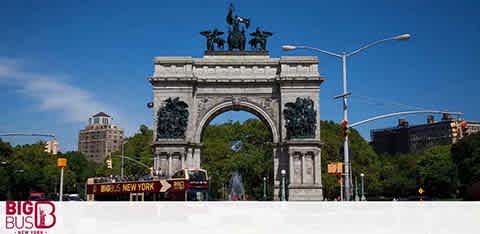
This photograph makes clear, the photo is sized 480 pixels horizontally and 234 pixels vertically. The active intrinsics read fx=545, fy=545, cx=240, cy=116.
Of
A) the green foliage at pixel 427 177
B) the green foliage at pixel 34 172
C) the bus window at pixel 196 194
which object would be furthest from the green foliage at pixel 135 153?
the bus window at pixel 196 194

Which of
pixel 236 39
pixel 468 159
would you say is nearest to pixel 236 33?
pixel 236 39

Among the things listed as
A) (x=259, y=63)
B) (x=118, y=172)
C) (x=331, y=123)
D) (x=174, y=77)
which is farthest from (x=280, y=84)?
(x=118, y=172)

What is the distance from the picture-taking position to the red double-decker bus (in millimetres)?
33906

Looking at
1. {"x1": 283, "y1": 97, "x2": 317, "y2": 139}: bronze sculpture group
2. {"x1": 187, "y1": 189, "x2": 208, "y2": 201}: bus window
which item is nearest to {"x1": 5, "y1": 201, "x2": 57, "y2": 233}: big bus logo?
{"x1": 187, "y1": 189, "x2": 208, "y2": 201}: bus window

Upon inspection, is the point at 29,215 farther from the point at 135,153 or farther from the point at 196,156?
the point at 135,153

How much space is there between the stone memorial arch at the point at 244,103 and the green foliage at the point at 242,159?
2554 cm

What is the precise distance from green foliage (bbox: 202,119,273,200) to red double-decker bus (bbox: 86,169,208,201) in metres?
40.8

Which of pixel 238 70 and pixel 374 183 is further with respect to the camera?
pixel 374 183

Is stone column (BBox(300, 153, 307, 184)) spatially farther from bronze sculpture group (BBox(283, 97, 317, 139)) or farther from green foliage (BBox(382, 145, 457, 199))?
green foliage (BBox(382, 145, 457, 199))

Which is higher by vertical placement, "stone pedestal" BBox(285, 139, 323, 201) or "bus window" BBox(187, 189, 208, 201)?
"stone pedestal" BBox(285, 139, 323, 201)

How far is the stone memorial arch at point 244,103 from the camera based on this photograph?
166 ft

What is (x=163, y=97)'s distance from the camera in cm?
5253

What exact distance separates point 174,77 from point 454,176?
50.1 meters

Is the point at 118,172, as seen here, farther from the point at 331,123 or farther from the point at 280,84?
the point at 280,84
